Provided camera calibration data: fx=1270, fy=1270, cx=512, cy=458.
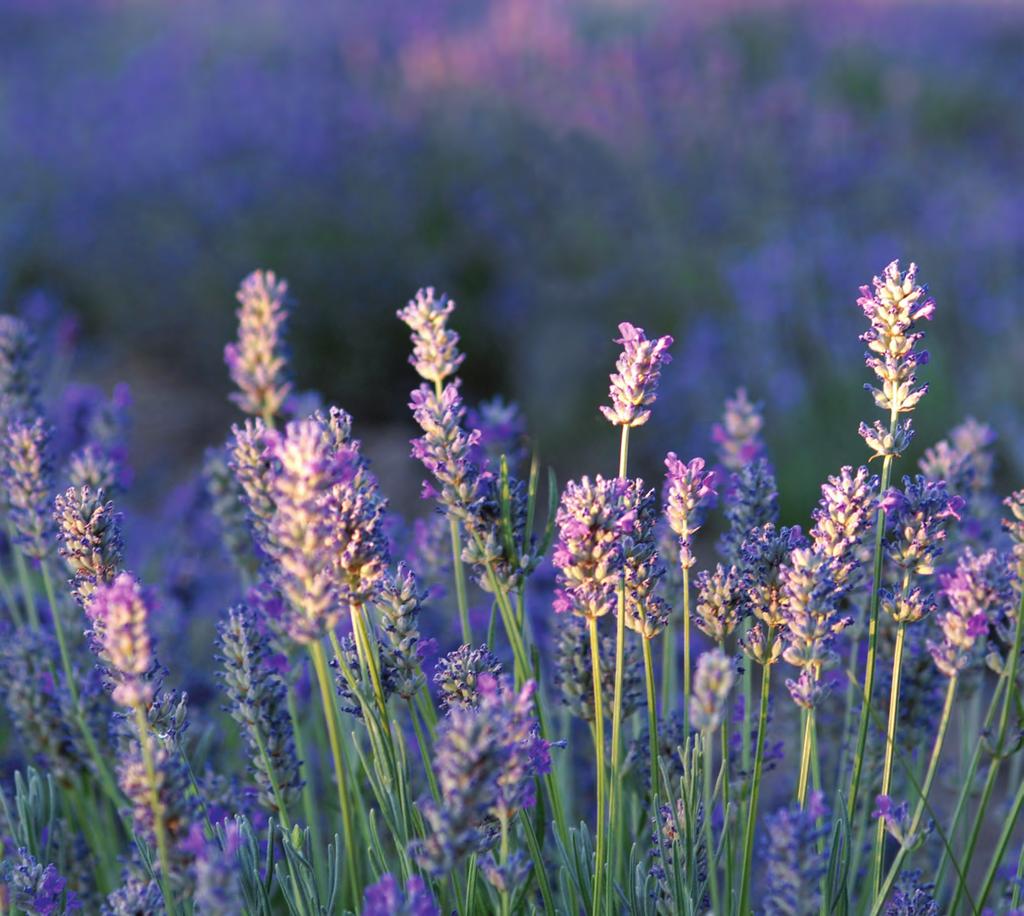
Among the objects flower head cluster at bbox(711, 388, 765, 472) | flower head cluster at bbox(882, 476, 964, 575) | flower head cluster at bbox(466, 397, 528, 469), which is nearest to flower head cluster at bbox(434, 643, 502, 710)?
flower head cluster at bbox(882, 476, 964, 575)

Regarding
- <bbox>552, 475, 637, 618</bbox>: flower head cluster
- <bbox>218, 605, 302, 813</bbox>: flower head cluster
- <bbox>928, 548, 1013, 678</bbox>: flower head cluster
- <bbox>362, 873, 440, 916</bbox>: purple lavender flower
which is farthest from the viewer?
<bbox>218, 605, 302, 813</bbox>: flower head cluster

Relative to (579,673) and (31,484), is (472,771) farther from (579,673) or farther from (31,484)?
(31,484)

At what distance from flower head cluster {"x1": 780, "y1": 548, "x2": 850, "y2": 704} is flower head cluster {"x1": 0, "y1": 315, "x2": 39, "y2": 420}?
4.31 feet

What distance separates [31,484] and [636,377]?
0.81 meters

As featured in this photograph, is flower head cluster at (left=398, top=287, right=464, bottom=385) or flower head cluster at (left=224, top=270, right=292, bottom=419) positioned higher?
flower head cluster at (left=224, top=270, right=292, bottom=419)

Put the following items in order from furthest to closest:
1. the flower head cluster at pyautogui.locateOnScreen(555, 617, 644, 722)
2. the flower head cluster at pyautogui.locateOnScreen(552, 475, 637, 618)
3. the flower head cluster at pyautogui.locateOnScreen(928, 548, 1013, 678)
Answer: the flower head cluster at pyautogui.locateOnScreen(555, 617, 644, 722) < the flower head cluster at pyautogui.locateOnScreen(928, 548, 1013, 678) < the flower head cluster at pyautogui.locateOnScreen(552, 475, 637, 618)

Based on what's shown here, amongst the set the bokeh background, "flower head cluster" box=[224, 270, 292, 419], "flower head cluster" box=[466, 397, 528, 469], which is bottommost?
"flower head cluster" box=[466, 397, 528, 469]

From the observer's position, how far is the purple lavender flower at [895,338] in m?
1.35

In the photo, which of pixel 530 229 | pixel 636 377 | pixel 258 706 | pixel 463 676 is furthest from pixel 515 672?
pixel 530 229

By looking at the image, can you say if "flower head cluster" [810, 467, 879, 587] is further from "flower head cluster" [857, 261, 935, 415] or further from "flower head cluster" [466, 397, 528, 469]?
"flower head cluster" [466, 397, 528, 469]

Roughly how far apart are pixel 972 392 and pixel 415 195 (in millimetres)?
2639

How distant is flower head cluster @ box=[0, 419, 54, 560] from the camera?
162cm

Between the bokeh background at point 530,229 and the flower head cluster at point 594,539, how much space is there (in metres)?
2.71

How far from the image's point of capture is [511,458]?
75.5 inches
